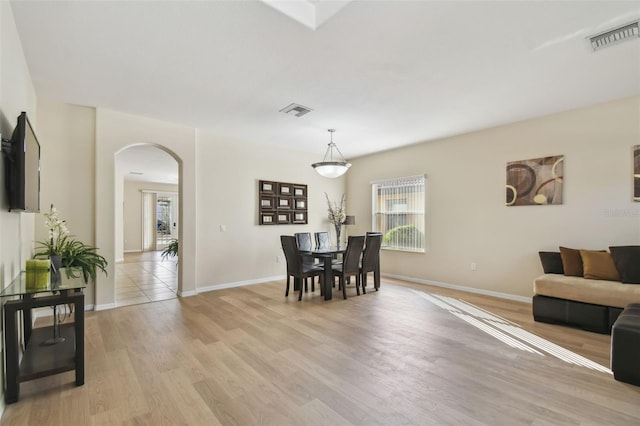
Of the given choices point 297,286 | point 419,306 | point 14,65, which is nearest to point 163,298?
point 297,286

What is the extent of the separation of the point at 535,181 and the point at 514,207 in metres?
0.47

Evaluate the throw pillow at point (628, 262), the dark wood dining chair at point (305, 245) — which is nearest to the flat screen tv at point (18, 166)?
the dark wood dining chair at point (305, 245)

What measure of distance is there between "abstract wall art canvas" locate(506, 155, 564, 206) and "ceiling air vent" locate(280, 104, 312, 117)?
332 centimetres

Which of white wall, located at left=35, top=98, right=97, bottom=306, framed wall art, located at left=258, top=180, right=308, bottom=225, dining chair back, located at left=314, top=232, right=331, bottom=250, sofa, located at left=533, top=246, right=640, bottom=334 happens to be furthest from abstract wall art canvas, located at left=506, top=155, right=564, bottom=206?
white wall, located at left=35, top=98, right=97, bottom=306

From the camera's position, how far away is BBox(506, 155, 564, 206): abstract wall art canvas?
4297 mm

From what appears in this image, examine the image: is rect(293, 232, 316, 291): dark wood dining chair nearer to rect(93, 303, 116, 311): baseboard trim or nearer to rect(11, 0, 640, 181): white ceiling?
rect(11, 0, 640, 181): white ceiling

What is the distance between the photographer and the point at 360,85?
11.0 feet

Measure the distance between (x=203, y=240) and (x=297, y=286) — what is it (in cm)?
182

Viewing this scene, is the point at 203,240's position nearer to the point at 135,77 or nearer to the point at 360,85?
the point at 135,77

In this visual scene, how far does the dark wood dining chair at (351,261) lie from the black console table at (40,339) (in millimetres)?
3364

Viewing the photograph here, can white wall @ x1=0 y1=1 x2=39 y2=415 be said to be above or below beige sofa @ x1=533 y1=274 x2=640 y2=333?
above

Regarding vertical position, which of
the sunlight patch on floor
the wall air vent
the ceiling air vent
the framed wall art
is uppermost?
the wall air vent

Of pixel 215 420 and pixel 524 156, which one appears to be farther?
pixel 524 156

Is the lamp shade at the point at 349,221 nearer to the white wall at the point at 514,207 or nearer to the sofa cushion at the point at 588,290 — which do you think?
the white wall at the point at 514,207
